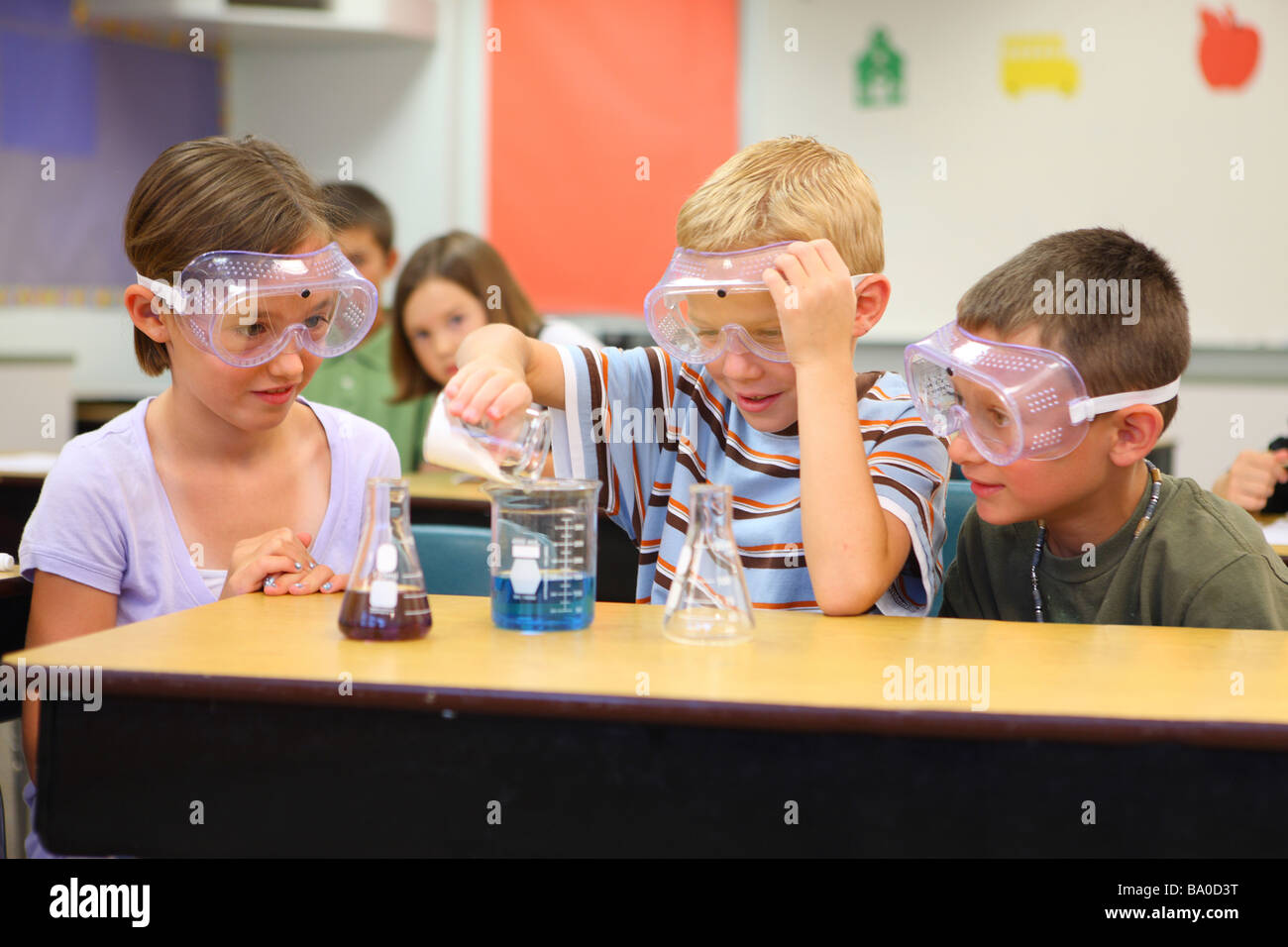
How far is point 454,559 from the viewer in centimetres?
196

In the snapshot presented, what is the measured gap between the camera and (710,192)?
1.75 m

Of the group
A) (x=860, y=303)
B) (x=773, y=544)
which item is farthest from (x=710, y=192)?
(x=773, y=544)

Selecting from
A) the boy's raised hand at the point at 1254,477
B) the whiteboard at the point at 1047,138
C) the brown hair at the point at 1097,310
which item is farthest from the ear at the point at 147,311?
the whiteboard at the point at 1047,138

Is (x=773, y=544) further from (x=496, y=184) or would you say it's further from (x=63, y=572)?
(x=496, y=184)

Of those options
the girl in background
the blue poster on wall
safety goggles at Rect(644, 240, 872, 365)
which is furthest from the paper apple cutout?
the blue poster on wall

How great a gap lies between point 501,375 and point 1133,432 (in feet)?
2.62

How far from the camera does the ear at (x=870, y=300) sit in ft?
5.50

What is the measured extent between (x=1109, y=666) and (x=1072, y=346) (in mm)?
517

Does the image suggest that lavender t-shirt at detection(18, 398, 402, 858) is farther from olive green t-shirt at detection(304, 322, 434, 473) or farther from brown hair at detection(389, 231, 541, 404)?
olive green t-shirt at detection(304, 322, 434, 473)

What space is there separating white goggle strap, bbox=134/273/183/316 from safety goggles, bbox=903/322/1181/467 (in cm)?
→ 91

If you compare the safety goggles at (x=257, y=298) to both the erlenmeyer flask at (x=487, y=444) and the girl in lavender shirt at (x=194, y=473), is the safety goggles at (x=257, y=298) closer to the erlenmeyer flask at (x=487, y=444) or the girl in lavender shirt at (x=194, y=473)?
the girl in lavender shirt at (x=194, y=473)

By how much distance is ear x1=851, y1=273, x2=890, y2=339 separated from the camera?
1.68 metres

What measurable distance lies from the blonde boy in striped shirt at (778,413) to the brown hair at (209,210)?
11.8 inches

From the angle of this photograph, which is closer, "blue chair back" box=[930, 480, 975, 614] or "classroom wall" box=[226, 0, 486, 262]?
"blue chair back" box=[930, 480, 975, 614]
